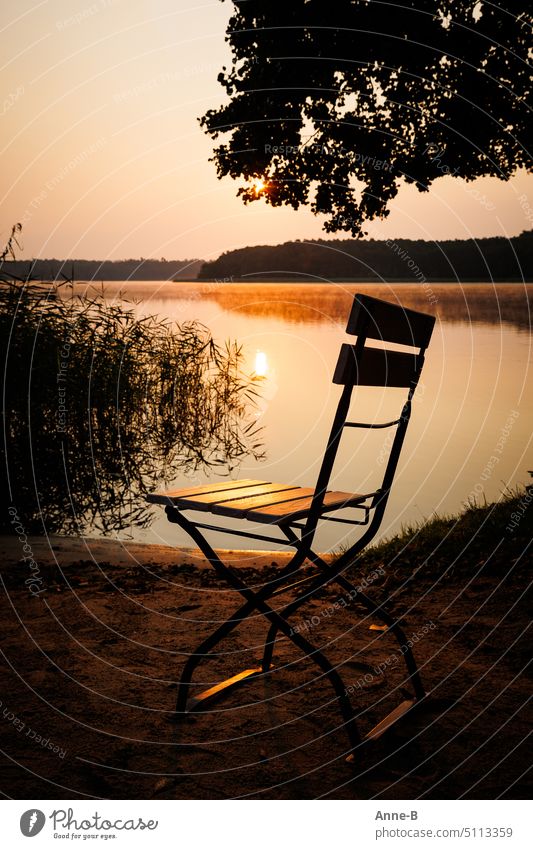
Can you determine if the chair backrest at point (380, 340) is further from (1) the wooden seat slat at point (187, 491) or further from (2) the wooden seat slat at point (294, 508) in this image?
(1) the wooden seat slat at point (187, 491)

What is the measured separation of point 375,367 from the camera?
3357 mm

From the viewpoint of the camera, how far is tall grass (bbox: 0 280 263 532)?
845 cm

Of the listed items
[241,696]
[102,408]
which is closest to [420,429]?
[102,408]

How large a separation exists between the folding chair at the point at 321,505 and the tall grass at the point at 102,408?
3675mm

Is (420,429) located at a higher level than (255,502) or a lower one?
lower

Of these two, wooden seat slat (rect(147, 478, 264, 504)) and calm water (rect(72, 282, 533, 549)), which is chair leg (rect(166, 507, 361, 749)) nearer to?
wooden seat slat (rect(147, 478, 264, 504))

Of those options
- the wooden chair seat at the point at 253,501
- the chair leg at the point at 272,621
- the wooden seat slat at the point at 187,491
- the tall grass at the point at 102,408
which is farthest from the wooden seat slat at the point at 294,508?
the tall grass at the point at 102,408

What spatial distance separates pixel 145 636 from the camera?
453 cm

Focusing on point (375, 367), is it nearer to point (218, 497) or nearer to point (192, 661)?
point (218, 497)

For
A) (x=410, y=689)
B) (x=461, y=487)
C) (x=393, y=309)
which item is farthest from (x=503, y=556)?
(x=461, y=487)

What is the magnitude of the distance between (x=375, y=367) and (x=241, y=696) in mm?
1660

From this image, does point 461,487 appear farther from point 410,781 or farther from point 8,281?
point 410,781

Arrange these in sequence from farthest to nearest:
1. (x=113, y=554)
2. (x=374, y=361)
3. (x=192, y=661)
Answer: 1. (x=113, y=554)
2. (x=192, y=661)
3. (x=374, y=361)

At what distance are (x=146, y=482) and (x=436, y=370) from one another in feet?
46.7
